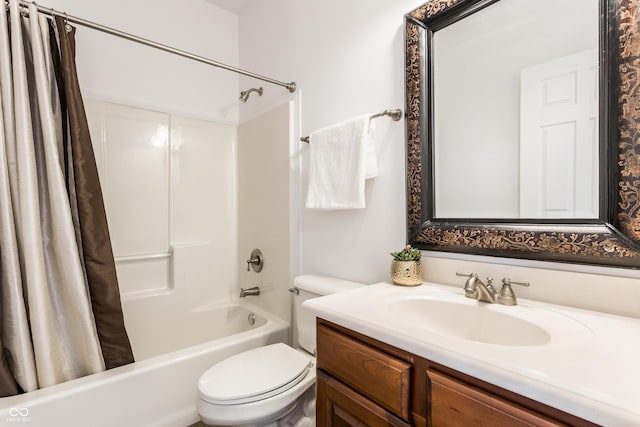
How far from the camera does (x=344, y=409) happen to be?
2.84ft

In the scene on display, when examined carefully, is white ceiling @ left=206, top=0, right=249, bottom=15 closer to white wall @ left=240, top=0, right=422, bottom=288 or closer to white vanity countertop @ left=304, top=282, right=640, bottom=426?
white wall @ left=240, top=0, right=422, bottom=288

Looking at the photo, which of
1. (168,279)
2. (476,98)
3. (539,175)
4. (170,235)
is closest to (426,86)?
(476,98)

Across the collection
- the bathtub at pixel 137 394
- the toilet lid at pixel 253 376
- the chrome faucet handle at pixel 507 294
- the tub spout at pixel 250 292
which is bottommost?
the bathtub at pixel 137 394

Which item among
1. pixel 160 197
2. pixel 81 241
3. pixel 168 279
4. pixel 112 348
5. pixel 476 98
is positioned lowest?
pixel 112 348

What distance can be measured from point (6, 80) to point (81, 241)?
0.70 meters

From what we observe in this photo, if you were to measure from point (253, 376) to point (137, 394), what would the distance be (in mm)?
550

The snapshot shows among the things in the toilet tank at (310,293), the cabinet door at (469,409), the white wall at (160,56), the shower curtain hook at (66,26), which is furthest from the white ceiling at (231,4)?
the cabinet door at (469,409)

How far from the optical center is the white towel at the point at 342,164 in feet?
4.44

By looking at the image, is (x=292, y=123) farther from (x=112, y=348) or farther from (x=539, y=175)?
(x=112, y=348)

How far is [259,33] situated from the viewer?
219cm

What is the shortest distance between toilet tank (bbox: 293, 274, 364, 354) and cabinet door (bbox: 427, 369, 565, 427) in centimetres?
75

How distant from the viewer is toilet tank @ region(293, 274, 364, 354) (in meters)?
1.44

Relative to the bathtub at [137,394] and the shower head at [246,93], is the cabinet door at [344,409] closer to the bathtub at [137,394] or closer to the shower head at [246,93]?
the bathtub at [137,394]

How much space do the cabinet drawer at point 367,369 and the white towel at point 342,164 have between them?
627 millimetres
